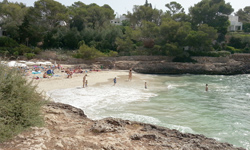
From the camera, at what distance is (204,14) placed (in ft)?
170

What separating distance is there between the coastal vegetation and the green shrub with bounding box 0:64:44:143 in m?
29.2

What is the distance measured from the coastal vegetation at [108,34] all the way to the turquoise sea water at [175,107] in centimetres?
1798

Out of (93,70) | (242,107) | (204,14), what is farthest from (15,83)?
(204,14)

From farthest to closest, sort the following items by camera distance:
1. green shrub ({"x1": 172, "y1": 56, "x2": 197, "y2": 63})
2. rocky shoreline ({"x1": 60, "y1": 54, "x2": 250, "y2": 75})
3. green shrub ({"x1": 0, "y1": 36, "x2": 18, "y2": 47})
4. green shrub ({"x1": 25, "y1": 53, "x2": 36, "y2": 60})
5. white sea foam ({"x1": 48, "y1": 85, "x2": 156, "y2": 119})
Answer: green shrub ({"x1": 172, "y1": 56, "x2": 197, "y2": 63})
green shrub ({"x1": 0, "y1": 36, "x2": 18, "y2": 47})
rocky shoreline ({"x1": 60, "y1": 54, "x2": 250, "y2": 75})
green shrub ({"x1": 25, "y1": 53, "x2": 36, "y2": 60})
white sea foam ({"x1": 48, "y1": 85, "x2": 156, "y2": 119})

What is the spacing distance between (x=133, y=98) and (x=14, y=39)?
3559cm

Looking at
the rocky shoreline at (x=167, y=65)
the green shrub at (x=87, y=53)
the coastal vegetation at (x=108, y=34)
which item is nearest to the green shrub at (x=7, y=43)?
the coastal vegetation at (x=108, y=34)

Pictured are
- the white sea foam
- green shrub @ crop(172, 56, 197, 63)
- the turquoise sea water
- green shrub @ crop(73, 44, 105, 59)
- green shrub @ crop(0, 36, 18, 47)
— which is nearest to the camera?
the turquoise sea water

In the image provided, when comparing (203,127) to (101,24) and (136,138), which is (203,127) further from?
(101,24)

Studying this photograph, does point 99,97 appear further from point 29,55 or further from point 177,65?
point 29,55

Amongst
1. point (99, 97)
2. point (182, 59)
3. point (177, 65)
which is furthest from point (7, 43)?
point (182, 59)

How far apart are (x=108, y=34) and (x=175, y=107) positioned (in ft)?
109

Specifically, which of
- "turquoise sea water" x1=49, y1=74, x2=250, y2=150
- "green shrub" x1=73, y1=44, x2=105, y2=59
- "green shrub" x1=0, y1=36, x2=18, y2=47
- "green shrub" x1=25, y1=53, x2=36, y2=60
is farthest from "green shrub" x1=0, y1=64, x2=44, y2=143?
"green shrub" x1=0, y1=36, x2=18, y2=47

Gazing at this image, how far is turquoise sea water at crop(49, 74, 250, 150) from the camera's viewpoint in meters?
11.4

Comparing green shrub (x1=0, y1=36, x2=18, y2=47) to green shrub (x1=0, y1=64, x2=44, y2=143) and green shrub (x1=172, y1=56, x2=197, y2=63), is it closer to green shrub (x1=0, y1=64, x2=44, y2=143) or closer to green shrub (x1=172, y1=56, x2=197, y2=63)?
green shrub (x1=172, y1=56, x2=197, y2=63)
